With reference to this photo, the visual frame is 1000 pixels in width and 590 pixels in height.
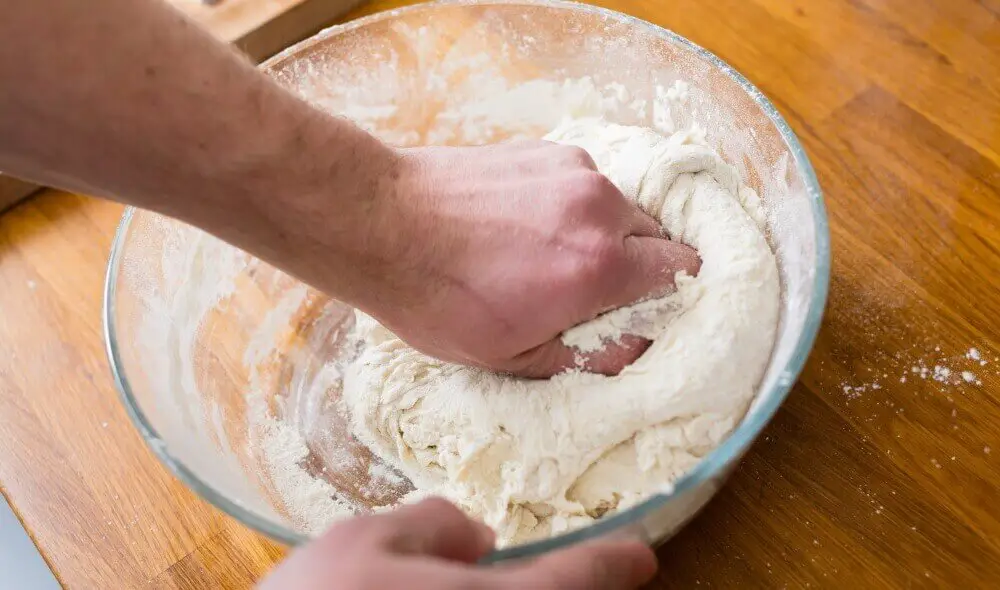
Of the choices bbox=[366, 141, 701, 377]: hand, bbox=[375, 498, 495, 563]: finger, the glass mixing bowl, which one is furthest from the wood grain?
bbox=[375, 498, 495, 563]: finger

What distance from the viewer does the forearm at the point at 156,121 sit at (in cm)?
47

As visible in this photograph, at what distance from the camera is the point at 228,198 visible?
1.81 ft

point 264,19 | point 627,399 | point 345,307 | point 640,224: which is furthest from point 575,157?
point 264,19

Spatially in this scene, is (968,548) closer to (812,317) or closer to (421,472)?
(812,317)

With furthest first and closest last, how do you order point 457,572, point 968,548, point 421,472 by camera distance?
point 421,472, point 968,548, point 457,572

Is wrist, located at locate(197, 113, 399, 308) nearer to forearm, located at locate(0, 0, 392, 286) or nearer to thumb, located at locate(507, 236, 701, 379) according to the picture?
forearm, located at locate(0, 0, 392, 286)

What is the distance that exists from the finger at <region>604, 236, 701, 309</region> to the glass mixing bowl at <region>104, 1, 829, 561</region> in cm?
9

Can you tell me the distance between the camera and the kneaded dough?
67cm

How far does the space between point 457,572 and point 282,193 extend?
0.98 feet

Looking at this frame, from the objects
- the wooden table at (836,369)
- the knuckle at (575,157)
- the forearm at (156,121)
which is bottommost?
the wooden table at (836,369)

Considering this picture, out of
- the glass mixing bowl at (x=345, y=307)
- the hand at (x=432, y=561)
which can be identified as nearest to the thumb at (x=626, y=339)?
the glass mixing bowl at (x=345, y=307)

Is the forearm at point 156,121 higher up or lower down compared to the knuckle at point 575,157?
higher up

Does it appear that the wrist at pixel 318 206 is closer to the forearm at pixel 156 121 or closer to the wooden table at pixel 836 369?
the forearm at pixel 156 121

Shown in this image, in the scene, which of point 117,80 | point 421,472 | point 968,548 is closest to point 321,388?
point 421,472
